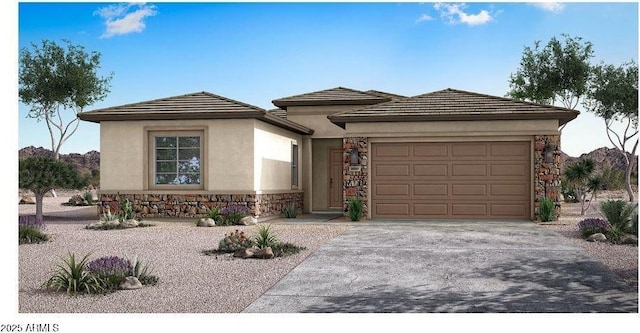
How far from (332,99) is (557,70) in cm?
1315

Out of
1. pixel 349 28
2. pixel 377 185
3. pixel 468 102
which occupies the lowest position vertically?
pixel 377 185

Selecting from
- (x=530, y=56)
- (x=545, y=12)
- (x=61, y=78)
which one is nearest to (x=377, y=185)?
(x=545, y=12)

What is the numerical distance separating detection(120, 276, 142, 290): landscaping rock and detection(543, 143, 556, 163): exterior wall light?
465 inches

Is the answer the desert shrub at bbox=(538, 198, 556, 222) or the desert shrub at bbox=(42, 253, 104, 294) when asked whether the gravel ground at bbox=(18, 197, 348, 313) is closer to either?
the desert shrub at bbox=(42, 253, 104, 294)

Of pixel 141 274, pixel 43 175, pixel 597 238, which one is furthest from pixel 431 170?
pixel 141 274

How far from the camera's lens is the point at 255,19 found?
18594 millimetres

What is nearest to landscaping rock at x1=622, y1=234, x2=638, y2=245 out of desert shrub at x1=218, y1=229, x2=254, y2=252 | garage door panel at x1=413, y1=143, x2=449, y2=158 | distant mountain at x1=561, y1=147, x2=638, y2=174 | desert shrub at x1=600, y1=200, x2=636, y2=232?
desert shrub at x1=600, y1=200, x2=636, y2=232

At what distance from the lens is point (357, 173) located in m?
17.6

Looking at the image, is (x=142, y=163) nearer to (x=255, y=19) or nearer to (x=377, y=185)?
(x=255, y=19)

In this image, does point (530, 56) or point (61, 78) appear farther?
point (61, 78)

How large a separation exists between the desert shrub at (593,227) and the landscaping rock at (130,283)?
8992 mm
